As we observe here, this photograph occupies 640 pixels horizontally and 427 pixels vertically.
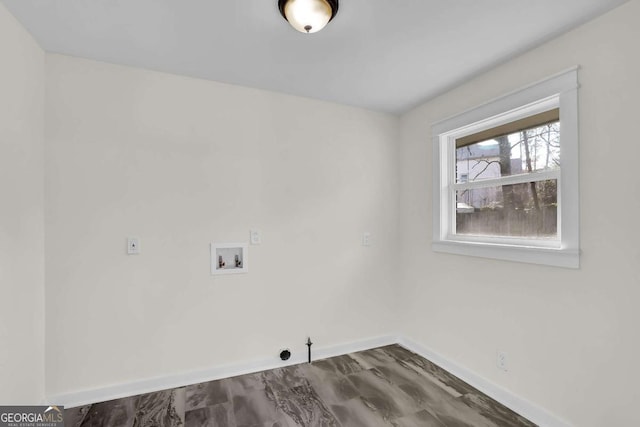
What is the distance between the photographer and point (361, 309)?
9.99 feet

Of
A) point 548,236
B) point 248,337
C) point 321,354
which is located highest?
point 548,236

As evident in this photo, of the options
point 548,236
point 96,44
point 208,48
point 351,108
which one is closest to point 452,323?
point 548,236

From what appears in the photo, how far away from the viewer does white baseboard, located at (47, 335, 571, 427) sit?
6.51 ft

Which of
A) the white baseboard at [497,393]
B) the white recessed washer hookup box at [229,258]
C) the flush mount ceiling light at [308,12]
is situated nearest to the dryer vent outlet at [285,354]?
the white recessed washer hookup box at [229,258]

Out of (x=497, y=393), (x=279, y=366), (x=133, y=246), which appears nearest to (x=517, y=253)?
(x=497, y=393)

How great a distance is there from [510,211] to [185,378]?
280 cm

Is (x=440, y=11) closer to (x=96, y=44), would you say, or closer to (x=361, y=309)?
(x=96, y=44)

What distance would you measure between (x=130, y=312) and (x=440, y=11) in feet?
9.21

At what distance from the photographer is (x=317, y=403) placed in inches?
84.2

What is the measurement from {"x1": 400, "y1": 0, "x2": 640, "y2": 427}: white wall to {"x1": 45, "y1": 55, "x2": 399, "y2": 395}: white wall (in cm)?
115

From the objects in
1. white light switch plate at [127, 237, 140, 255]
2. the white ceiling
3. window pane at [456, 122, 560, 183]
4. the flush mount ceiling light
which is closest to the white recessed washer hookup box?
white light switch plate at [127, 237, 140, 255]

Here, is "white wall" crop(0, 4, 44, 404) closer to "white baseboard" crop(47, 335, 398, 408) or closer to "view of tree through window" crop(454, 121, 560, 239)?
"white baseboard" crop(47, 335, 398, 408)

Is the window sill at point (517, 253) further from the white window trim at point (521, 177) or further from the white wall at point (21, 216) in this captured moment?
the white wall at point (21, 216)

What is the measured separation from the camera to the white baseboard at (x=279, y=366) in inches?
78.1
